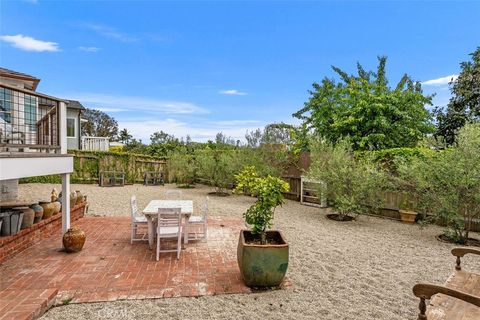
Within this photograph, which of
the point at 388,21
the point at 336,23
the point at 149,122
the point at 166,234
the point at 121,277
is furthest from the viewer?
the point at 149,122

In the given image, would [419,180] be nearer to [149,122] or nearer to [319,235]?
[319,235]

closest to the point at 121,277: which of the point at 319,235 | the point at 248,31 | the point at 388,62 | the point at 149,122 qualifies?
the point at 319,235

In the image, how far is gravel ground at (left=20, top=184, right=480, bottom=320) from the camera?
329 centimetres

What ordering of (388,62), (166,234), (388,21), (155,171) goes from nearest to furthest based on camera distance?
(166,234), (388,21), (388,62), (155,171)

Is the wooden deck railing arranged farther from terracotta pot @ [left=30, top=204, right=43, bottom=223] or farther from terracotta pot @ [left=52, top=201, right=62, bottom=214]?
terracotta pot @ [left=30, top=204, right=43, bottom=223]

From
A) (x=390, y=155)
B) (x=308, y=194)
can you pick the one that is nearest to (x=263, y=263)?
(x=390, y=155)

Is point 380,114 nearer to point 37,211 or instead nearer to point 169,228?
point 169,228

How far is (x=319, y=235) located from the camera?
6926 millimetres

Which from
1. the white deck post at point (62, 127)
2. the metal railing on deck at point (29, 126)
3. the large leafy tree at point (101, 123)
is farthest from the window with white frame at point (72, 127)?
the large leafy tree at point (101, 123)

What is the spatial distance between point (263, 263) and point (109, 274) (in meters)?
2.35

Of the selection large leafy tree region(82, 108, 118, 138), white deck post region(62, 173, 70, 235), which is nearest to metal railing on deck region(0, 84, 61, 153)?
white deck post region(62, 173, 70, 235)

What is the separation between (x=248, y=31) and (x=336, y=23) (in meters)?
3.58

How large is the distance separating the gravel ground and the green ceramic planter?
19 centimetres

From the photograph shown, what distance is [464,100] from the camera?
1419cm
